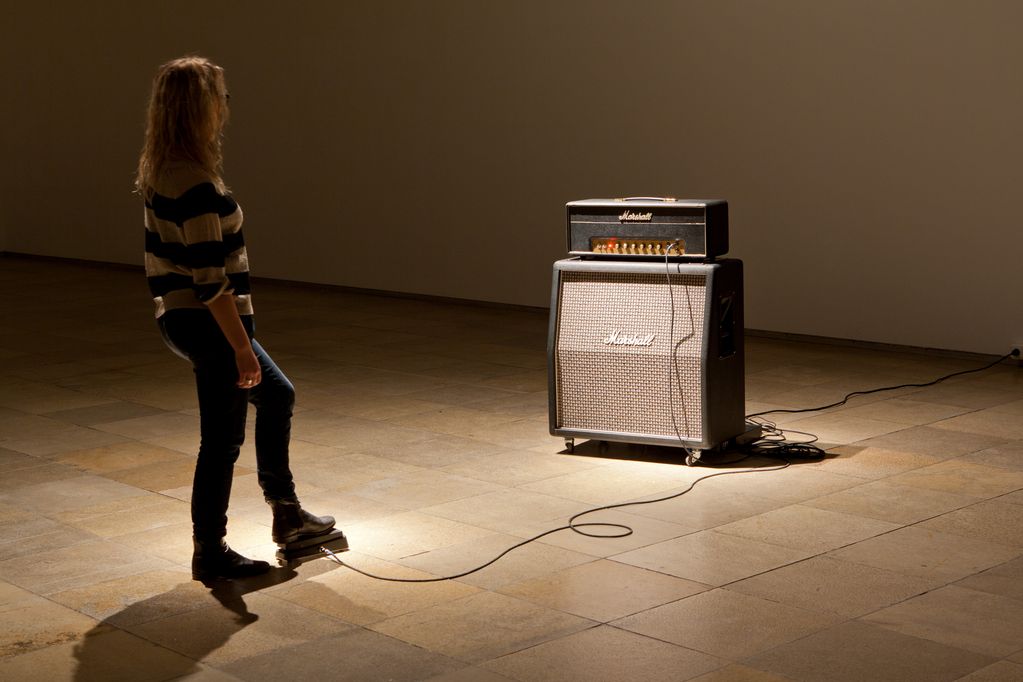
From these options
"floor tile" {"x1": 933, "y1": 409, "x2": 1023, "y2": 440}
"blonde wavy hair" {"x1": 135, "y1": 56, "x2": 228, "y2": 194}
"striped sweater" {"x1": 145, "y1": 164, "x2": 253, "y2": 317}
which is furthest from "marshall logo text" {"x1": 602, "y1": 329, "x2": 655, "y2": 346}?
"blonde wavy hair" {"x1": 135, "y1": 56, "x2": 228, "y2": 194}

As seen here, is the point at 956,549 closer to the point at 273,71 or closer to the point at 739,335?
the point at 739,335

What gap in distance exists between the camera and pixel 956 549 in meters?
3.74

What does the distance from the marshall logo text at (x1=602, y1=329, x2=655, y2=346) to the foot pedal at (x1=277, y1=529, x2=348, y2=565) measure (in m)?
1.48

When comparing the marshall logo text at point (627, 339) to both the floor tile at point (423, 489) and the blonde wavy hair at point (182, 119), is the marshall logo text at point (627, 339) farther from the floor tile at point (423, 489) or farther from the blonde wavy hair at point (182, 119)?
the blonde wavy hair at point (182, 119)

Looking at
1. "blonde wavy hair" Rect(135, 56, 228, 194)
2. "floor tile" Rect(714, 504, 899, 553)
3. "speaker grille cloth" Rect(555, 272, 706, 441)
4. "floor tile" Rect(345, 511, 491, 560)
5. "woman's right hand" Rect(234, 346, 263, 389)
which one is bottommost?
"floor tile" Rect(714, 504, 899, 553)

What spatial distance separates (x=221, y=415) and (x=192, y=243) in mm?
452

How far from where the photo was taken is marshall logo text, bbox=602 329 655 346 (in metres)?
4.84

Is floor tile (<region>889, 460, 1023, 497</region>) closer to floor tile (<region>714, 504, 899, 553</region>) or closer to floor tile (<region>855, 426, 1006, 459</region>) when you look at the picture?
floor tile (<region>855, 426, 1006, 459</region>)

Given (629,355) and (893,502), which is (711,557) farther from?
(629,355)

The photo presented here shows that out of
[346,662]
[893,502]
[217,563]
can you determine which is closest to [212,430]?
[217,563]

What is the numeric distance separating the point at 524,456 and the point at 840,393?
1.85 m

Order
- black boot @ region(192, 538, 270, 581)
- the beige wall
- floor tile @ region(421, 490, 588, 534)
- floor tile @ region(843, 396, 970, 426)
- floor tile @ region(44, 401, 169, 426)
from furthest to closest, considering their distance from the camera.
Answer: the beige wall < floor tile @ region(44, 401, 169, 426) < floor tile @ region(843, 396, 970, 426) < floor tile @ region(421, 490, 588, 534) < black boot @ region(192, 538, 270, 581)

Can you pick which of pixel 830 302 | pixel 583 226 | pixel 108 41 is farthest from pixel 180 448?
pixel 108 41

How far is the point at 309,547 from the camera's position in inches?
148
